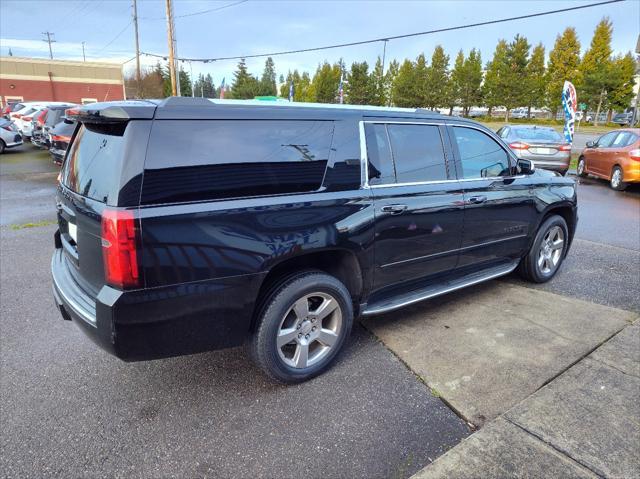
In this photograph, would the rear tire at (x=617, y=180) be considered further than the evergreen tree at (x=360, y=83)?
No

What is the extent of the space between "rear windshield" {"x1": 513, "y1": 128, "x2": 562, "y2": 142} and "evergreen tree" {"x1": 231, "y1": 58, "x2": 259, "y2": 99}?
63147 millimetres

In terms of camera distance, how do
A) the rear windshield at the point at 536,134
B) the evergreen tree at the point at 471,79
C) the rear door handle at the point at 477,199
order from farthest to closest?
the evergreen tree at the point at 471,79, the rear windshield at the point at 536,134, the rear door handle at the point at 477,199

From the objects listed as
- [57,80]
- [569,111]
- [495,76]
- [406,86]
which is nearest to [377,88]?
[406,86]

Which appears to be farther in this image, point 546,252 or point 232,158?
point 546,252

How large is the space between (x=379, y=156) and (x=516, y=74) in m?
54.4

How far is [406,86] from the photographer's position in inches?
2168

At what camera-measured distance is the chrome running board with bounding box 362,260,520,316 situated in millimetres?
3574

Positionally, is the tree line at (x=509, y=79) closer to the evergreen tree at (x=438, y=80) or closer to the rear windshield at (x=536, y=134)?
the evergreen tree at (x=438, y=80)

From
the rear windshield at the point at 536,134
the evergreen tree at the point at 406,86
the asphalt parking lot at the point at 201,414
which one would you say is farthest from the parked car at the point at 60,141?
the evergreen tree at the point at 406,86

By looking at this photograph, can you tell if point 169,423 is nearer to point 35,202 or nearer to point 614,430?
point 614,430

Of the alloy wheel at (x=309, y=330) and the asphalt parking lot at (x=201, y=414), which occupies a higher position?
the alloy wheel at (x=309, y=330)

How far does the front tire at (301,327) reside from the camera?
2.90 metres

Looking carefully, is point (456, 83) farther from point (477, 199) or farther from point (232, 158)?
point (232, 158)

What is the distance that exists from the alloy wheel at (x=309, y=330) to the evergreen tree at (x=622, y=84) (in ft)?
173
